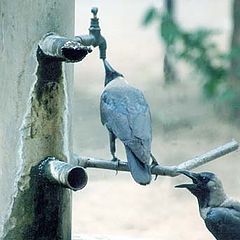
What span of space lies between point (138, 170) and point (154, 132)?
15.2 feet

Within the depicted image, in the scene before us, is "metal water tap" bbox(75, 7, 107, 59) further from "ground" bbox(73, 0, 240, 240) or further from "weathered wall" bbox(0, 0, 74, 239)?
"ground" bbox(73, 0, 240, 240)

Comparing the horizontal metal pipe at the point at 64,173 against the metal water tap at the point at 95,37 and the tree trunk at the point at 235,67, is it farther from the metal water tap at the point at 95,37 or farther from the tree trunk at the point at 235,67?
the tree trunk at the point at 235,67

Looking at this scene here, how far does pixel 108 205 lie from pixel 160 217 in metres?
0.37

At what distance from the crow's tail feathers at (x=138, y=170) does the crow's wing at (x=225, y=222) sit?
0.26 meters

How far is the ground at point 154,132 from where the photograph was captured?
5.93 meters

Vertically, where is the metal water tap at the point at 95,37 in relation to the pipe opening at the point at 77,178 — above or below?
above

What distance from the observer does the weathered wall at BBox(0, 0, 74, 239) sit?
89.0 inches

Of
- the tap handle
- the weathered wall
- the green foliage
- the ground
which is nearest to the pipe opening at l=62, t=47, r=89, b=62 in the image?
the weathered wall

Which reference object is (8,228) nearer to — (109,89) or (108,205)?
(109,89)

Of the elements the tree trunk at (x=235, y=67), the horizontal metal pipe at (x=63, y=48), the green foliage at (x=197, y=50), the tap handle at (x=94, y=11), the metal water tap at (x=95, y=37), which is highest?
the horizontal metal pipe at (x=63, y=48)

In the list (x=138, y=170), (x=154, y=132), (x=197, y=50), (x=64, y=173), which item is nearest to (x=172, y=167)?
(x=138, y=170)

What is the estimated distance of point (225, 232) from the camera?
264cm

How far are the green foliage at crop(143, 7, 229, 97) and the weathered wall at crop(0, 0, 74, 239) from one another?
3.41 m

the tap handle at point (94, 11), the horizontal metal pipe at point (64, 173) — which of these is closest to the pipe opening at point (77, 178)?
the horizontal metal pipe at point (64, 173)
